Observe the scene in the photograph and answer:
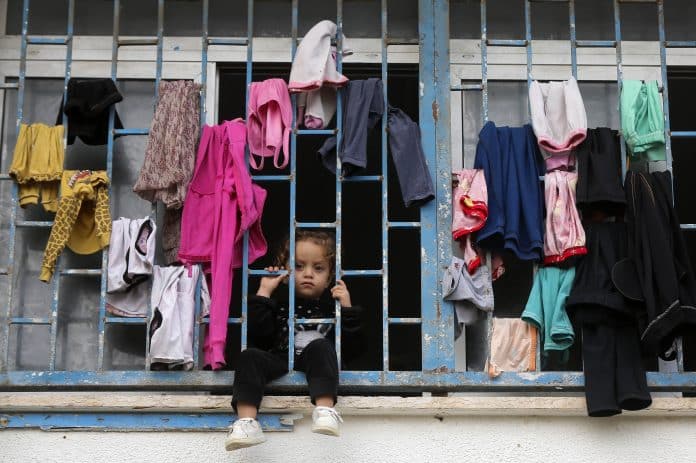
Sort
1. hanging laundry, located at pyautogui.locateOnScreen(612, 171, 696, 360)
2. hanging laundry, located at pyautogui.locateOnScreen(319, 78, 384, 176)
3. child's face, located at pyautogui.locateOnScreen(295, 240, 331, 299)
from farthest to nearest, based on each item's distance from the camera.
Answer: child's face, located at pyautogui.locateOnScreen(295, 240, 331, 299) → hanging laundry, located at pyautogui.locateOnScreen(319, 78, 384, 176) → hanging laundry, located at pyautogui.locateOnScreen(612, 171, 696, 360)

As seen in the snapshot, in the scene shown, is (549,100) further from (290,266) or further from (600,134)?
(290,266)

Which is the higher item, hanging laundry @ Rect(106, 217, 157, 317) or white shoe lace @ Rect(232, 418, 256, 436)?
hanging laundry @ Rect(106, 217, 157, 317)

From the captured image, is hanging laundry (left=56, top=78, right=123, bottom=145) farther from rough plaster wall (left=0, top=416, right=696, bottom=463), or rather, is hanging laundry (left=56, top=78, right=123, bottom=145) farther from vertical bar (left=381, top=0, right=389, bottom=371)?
rough plaster wall (left=0, top=416, right=696, bottom=463)

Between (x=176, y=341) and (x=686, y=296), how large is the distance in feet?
6.80

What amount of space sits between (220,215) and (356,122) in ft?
2.32

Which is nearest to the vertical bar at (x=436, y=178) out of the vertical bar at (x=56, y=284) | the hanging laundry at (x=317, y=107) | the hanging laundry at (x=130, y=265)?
the hanging laundry at (x=317, y=107)

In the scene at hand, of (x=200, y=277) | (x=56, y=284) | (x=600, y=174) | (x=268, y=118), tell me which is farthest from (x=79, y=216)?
(x=600, y=174)

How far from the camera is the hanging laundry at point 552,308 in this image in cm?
498

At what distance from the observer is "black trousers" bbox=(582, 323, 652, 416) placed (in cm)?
471

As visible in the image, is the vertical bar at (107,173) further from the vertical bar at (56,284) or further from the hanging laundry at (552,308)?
the hanging laundry at (552,308)

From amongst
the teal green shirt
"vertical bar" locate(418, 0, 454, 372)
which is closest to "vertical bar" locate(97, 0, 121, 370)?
"vertical bar" locate(418, 0, 454, 372)

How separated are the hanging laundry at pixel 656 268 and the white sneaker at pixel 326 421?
127 centimetres

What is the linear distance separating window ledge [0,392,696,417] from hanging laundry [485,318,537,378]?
0.24 metres

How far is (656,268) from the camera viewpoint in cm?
484
